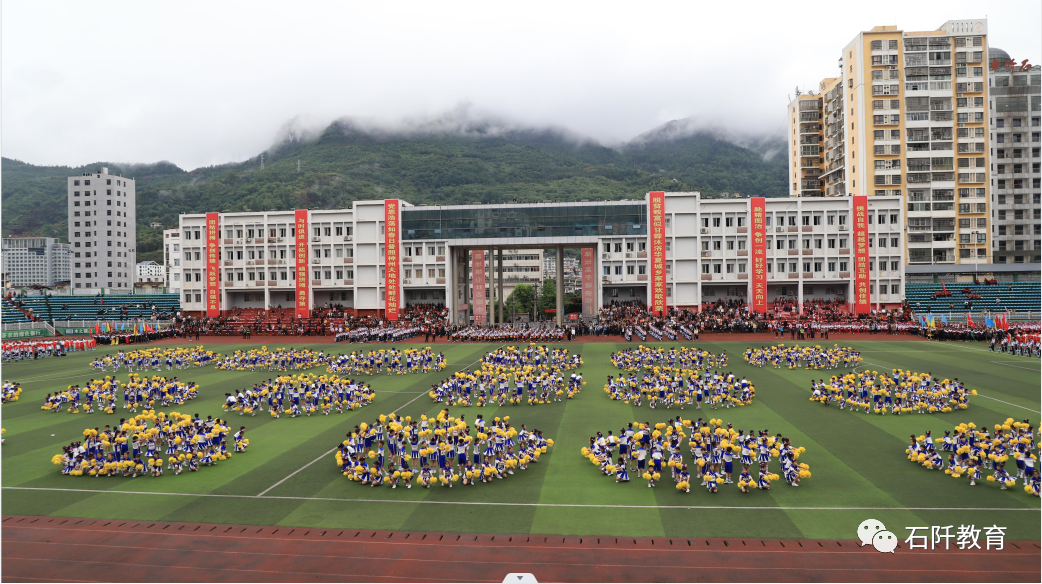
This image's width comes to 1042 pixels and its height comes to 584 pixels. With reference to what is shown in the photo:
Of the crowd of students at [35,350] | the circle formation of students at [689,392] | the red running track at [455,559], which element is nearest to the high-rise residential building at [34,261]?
the crowd of students at [35,350]

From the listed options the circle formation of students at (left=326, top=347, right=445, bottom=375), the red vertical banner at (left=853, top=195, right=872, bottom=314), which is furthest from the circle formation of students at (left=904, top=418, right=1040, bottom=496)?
the red vertical banner at (left=853, top=195, right=872, bottom=314)

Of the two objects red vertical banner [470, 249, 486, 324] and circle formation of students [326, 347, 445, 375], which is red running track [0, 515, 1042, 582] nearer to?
circle formation of students [326, 347, 445, 375]

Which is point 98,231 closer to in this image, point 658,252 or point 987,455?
point 658,252

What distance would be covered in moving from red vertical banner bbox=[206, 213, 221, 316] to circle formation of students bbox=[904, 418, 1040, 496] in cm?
6153

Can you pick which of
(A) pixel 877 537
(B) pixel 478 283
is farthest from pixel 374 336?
(A) pixel 877 537

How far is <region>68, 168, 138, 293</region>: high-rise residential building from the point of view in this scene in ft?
336

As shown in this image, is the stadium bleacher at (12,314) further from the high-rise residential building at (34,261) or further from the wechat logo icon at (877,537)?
the high-rise residential building at (34,261)

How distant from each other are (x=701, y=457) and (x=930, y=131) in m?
72.7

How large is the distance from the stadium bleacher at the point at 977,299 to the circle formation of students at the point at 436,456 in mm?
54673

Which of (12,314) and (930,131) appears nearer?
(12,314)

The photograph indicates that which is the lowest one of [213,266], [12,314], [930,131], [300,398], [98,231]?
[300,398]

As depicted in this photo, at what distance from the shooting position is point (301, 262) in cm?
5875

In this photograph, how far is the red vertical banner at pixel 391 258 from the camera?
5731 centimetres

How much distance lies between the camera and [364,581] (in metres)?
9.55
